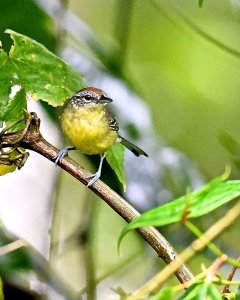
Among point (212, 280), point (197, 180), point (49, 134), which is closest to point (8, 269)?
point (197, 180)

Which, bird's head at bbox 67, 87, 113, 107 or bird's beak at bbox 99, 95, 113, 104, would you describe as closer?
bird's head at bbox 67, 87, 113, 107

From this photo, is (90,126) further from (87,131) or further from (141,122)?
(141,122)

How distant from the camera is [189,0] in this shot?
200 cm

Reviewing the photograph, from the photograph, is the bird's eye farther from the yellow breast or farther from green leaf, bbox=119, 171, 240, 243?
green leaf, bbox=119, 171, 240, 243

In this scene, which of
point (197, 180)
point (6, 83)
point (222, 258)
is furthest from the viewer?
point (197, 180)

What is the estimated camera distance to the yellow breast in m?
1.02

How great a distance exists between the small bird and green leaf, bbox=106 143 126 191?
0.02 m

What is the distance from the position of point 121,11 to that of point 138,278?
68 centimetres

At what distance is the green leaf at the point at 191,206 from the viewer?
0.41m

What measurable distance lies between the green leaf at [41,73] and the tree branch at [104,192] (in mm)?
157

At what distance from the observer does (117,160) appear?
916 millimetres

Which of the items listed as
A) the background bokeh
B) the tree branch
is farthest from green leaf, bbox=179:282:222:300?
the background bokeh

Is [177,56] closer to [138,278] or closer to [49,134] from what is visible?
[49,134]

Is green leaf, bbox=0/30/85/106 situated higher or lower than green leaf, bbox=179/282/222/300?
higher
